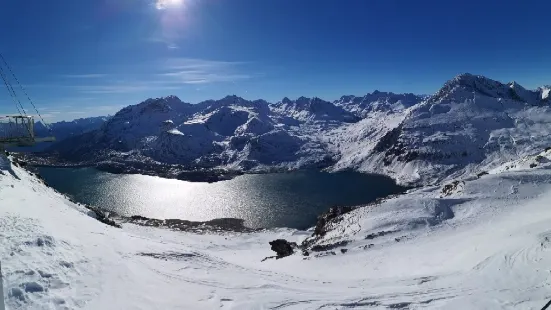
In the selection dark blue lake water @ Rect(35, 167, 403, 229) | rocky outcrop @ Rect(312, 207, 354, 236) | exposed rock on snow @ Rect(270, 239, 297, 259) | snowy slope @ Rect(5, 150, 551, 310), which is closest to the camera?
snowy slope @ Rect(5, 150, 551, 310)

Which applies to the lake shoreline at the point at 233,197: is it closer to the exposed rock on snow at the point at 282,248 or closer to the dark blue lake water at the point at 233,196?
the dark blue lake water at the point at 233,196

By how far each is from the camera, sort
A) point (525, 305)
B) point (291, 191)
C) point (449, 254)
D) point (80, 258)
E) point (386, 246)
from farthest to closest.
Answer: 1. point (291, 191)
2. point (386, 246)
3. point (449, 254)
4. point (80, 258)
5. point (525, 305)

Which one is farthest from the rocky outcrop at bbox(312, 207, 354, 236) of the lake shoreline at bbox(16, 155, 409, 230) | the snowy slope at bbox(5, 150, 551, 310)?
the lake shoreline at bbox(16, 155, 409, 230)

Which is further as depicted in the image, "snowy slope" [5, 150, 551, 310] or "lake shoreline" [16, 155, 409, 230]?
"lake shoreline" [16, 155, 409, 230]

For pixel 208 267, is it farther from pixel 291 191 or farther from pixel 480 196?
pixel 291 191

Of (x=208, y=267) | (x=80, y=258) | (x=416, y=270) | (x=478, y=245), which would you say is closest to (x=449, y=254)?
(x=478, y=245)

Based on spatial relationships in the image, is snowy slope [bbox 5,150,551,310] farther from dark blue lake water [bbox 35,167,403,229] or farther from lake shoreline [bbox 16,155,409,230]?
dark blue lake water [bbox 35,167,403,229]

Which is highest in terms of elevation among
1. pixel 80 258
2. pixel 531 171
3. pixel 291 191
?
pixel 531 171
